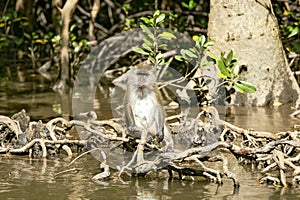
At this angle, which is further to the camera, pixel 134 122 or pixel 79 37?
pixel 79 37

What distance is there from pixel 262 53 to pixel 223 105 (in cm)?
68

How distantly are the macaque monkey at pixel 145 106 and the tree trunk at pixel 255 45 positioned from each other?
2.72 metres

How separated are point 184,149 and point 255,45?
270 centimetres

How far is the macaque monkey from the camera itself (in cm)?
625

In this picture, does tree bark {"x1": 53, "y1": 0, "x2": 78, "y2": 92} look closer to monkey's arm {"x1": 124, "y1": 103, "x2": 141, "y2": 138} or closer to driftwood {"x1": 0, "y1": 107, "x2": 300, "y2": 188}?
driftwood {"x1": 0, "y1": 107, "x2": 300, "y2": 188}

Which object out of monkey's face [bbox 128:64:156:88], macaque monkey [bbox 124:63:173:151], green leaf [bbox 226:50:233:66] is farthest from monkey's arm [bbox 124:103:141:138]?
green leaf [bbox 226:50:233:66]

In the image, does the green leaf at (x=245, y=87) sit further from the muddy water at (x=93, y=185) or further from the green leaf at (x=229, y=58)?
the muddy water at (x=93, y=185)

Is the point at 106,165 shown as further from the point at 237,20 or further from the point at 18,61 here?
the point at 18,61

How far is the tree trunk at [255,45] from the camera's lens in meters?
8.84

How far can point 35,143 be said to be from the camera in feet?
21.5

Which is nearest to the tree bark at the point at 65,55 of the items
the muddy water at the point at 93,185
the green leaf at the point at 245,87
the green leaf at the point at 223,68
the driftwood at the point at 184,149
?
the driftwood at the point at 184,149

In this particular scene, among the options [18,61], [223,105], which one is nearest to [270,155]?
[223,105]

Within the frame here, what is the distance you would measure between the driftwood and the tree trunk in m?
1.94

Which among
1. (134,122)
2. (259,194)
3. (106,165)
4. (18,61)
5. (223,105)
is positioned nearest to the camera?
(259,194)
